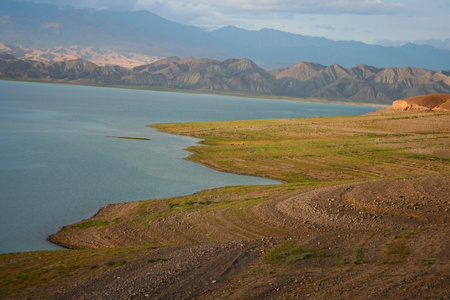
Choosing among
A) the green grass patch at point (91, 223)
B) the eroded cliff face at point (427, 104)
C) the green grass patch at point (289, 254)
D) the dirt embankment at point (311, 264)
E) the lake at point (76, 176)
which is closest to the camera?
the dirt embankment at point (311, 264)

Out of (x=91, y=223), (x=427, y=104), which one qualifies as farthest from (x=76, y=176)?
(x=427, y=104)

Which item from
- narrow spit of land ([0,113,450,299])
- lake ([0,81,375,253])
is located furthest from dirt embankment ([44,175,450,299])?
lake ([0,81,375,253])

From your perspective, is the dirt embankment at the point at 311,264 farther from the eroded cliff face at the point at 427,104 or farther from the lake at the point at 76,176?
the eroded cliff face at the point at 427,104

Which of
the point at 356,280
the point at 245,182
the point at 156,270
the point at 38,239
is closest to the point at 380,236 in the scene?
the point at 356,280

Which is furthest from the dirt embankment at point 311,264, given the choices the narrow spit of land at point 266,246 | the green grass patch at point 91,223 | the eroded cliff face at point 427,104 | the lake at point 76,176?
the eroded cliff face at point 427,104

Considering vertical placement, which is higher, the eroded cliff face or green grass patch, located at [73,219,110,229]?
the eroded cliff face

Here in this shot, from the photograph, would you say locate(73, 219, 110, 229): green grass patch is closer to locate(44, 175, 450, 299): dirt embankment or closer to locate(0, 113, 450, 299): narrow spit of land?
locate(0, 113, 450, 299): narrow spit of land

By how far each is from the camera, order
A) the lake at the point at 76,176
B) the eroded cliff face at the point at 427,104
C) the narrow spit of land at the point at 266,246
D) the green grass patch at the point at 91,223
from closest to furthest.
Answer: the narrow spit of land at the point at 266,246
the green grass patch at the point at 91,223
the lake at the point at 76,176
the eroded cliff face at the point at 427,104
